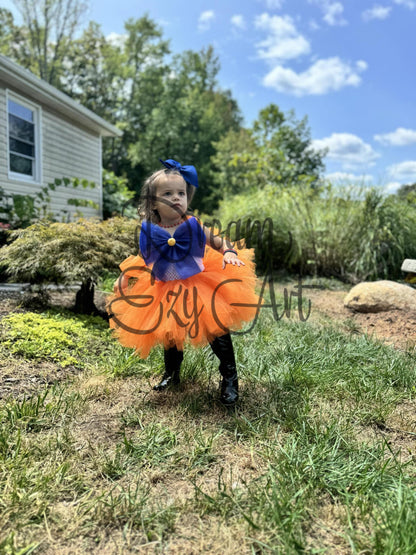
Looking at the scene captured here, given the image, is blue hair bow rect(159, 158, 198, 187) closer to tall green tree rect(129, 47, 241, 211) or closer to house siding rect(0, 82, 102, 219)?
house siding rect(0, 82, 102, 219)

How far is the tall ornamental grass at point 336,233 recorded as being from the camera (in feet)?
22.7

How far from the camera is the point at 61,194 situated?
1040cm

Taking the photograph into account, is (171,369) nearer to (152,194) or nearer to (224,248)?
(224,248)

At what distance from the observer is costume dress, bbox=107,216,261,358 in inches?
82.4

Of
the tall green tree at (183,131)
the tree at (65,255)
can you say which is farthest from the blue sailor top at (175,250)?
the tall green tree at (183,131)

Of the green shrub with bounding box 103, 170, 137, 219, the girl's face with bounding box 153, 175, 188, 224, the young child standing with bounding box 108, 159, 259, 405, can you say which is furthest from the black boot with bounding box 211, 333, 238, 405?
the green shrub with bounding box 103, 170, 137, 219

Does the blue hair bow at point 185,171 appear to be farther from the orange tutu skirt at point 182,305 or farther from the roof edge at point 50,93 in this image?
the roof edge at point 50,93

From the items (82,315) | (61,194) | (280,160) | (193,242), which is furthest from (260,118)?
(193,242)

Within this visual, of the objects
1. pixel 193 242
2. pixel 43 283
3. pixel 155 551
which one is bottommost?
pixel 155 551

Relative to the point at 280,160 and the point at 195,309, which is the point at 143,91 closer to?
the point at 280,160

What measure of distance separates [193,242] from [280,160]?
35.9 feet

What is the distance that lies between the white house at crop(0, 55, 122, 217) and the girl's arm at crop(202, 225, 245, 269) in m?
6.97

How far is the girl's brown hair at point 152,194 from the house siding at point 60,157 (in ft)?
20.1

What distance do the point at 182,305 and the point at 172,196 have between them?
2.08 feet
